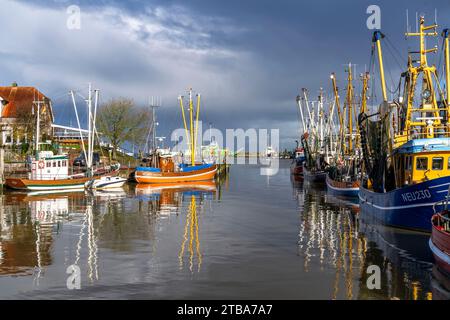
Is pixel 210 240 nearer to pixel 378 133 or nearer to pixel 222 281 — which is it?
pixel 222 281

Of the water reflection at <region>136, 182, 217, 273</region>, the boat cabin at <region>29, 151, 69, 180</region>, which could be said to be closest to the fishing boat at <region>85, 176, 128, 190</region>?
the boat cabin at <region>29, 151, 69, 180</region>

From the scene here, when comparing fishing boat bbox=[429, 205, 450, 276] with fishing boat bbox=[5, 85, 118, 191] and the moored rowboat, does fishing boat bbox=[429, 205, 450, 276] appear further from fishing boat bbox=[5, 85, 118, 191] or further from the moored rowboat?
fishing boat bbox=[5, 85, 118, 191]

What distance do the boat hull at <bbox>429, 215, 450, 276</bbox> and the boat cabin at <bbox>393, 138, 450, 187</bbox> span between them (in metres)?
8.21

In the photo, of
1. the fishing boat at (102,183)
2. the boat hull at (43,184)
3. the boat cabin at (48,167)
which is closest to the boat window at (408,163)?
the fishing boat at (102,183)

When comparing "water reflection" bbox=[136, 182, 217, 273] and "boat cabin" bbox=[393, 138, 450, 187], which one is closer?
"water reflection" bbox=[136, 182, 217, 273]

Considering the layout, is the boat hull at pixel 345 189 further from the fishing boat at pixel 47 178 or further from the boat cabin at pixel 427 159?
the fishing boat at pixel 47 178

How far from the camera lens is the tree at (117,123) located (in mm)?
100938

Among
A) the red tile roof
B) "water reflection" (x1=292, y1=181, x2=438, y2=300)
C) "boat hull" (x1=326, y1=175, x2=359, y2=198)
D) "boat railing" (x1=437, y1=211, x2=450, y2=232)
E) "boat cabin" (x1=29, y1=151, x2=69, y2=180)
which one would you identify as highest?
the red tile roof

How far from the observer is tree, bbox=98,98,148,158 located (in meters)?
101

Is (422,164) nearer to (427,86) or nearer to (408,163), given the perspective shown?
(408,163)

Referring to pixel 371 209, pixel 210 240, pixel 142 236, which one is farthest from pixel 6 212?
pixel 371 209

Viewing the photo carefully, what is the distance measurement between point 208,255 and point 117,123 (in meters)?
83.5

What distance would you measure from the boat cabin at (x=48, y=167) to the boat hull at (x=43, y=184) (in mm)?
2217

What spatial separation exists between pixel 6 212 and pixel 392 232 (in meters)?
27.4
